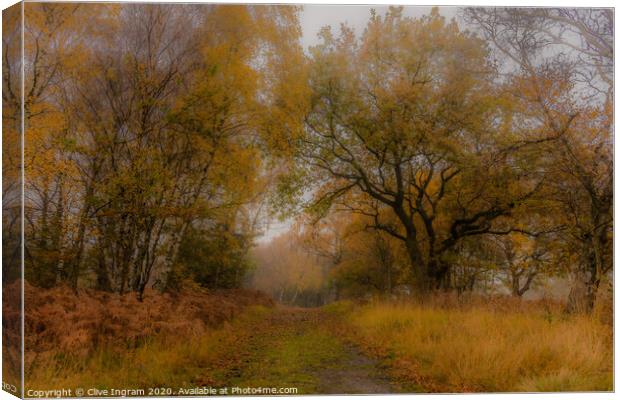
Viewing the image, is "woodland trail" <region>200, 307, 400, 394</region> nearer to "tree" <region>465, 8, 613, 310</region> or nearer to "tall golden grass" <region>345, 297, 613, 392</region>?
"tall golden grass" <region>345, 297, 613, 392</region>

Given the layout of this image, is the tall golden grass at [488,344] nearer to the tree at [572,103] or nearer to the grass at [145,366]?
the tree at [572,103]

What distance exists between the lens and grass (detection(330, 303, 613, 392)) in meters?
8.58

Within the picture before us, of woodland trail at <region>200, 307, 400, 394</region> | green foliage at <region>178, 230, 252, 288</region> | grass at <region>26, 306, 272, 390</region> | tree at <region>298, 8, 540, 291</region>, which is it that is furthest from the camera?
tree at <region>298, 8, 540, 291</region>

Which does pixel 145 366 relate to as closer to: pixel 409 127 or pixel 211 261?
pixel 211 261

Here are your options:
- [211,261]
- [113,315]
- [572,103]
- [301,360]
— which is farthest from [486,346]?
[113,315]

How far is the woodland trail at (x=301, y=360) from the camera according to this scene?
8.61 m

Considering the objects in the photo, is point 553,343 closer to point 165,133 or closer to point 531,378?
point 531,378

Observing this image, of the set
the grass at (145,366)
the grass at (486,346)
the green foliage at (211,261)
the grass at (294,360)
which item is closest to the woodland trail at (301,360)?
the grass at (294,360)

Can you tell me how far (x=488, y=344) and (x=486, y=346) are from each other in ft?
0.17

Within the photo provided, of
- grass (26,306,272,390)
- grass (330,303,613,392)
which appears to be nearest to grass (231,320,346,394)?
grass (26,306,272,390)

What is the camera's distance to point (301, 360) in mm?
8906

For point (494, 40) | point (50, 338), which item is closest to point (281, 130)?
point (494, 40)

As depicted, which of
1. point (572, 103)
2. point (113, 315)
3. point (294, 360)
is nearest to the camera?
point (113, 315)

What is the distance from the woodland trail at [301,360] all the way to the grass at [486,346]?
1.14 feet
